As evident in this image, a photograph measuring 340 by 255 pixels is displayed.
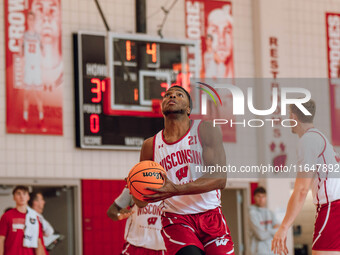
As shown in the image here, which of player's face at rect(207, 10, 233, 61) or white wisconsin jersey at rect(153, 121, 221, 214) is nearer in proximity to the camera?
white wisconsin jersey at rect(153, 121, 221, 214)

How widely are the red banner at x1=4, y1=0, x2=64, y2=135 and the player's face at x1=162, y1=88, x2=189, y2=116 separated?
26.7ft

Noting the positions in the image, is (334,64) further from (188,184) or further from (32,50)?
(188,184)

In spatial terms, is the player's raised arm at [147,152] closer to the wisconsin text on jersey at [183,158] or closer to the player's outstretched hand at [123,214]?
the wisconsin text on jersey at [183,158]

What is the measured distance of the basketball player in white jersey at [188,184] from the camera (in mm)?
6105

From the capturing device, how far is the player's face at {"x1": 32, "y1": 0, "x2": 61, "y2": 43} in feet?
47.8

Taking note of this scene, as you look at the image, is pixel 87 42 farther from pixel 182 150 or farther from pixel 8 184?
pixel 182 150

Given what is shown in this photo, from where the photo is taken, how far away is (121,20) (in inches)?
606

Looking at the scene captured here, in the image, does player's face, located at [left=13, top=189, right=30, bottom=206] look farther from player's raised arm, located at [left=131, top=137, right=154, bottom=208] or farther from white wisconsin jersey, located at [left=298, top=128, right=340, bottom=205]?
white wisconsin jersey, located at [left=298, top=128, right=340, bottom=205]

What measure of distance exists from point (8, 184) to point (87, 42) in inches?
119

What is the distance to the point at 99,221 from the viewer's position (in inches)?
587

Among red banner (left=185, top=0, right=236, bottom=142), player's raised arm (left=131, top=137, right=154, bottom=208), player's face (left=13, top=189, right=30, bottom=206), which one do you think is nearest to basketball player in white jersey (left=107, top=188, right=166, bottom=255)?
player's raised arm (left=131, top=137, right=154, bottom=208)

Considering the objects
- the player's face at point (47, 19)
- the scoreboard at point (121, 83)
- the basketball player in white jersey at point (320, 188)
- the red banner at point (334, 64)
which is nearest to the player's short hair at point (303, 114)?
the basketball player in white jersey at point (320, 188)

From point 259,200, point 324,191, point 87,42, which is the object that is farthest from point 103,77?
point 324,191

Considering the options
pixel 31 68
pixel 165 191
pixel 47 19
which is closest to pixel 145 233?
pixel 165 191
